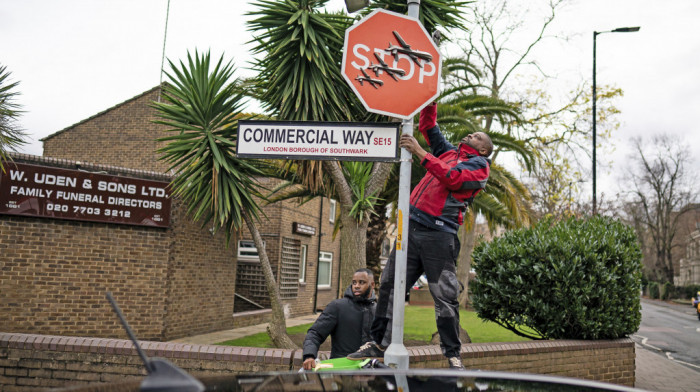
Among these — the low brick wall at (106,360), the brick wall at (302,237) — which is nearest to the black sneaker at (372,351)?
the low brick wall at (106,360)

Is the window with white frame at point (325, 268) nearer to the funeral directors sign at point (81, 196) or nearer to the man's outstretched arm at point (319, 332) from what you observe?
the funeral directors sign at point (81, 196)

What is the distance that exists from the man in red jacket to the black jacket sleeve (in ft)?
1.35

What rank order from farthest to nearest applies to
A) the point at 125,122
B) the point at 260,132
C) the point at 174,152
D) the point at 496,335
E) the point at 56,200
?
the point at 125,122 < the point at 496,335 < the point at 56,200 < the point at 174,152 < the point at 260,132

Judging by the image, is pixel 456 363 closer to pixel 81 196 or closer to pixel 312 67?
pixel 312 67

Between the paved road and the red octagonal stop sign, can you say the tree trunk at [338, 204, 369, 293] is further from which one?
the paved road

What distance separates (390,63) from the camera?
12.8ft

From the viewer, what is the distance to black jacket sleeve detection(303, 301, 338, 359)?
4.32 meters

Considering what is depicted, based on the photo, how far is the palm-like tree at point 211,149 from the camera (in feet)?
29.1

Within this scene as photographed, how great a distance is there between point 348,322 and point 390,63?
2278mm

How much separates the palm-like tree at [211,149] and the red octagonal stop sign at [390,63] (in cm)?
527

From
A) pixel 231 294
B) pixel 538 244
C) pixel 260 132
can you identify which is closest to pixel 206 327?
pixel 231 294

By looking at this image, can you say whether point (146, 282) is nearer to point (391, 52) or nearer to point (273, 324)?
point (273, 324)

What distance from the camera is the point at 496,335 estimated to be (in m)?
12.4

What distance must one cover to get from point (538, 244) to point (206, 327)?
832 cm
